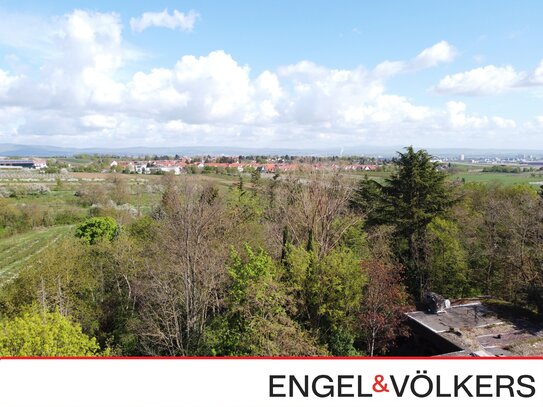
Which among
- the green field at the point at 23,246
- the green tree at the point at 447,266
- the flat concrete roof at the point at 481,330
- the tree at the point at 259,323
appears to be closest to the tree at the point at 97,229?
the green field at the point at 23,246

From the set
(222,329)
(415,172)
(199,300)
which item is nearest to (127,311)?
(199,300)

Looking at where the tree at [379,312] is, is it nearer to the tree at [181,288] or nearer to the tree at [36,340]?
the tree at [181,288]

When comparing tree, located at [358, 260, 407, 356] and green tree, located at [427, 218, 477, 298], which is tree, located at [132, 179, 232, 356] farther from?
green tree, located at [427, 218, 477, 298]

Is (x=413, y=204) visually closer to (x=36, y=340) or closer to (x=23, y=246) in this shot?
(x=36, y=340)

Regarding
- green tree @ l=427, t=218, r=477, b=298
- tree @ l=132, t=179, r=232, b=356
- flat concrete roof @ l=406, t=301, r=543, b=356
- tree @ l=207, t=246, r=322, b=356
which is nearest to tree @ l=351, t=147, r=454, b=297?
green tree @ l=427, t=218, r=477, b=298
